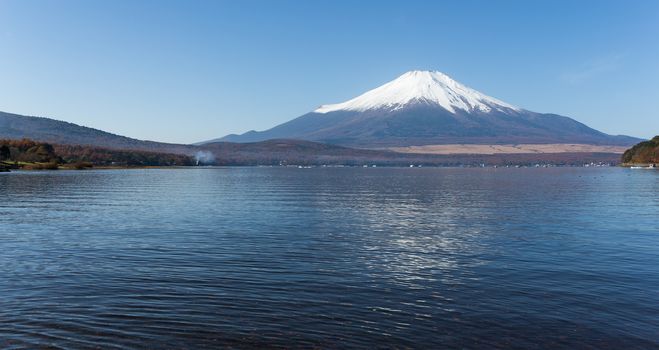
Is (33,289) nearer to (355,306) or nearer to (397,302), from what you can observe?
(355,306)

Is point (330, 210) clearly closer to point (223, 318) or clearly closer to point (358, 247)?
point (358, 247)

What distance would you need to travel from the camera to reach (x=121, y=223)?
1761 inches

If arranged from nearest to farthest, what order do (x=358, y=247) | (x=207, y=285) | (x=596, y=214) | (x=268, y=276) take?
(x=207, y=285), (x=268, y=276), (x=358, y=247), (x=596, y=214)

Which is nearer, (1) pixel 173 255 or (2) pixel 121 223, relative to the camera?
(1) pixel 173 255

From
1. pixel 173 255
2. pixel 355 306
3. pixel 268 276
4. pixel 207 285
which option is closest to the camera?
pixel 355 306

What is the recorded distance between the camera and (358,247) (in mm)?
33562

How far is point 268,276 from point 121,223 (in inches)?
974

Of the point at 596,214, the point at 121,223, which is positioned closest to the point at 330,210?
the point at 121,223

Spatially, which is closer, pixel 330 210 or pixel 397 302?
pixel 397 302

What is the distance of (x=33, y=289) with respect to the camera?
21.8 metres

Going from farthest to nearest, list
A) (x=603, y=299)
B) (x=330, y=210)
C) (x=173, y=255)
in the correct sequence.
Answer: (x=330, y=210) < (x=173, y=255) < (x=603, y=299)

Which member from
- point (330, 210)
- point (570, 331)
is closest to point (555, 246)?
point (570, 331)

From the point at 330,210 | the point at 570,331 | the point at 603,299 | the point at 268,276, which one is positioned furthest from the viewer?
the point at 330,210

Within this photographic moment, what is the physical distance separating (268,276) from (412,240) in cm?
1426
